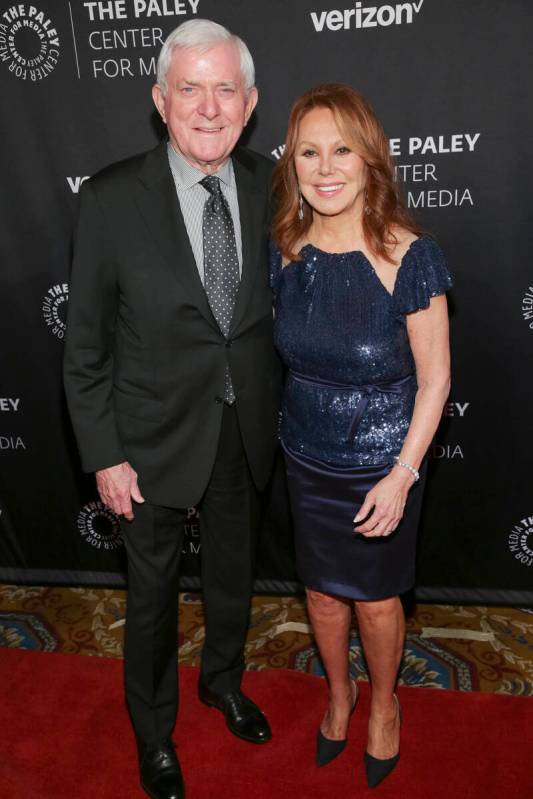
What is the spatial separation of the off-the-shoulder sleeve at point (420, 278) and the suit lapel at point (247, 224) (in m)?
0.41

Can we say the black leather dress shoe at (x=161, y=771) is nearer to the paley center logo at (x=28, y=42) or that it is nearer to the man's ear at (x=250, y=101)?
the man's ear at (x=250, y=101)

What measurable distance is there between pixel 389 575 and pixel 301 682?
0.77m

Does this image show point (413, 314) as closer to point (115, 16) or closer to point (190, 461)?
point (190, 461)

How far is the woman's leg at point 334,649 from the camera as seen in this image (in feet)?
7.93

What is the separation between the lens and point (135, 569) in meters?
2.32

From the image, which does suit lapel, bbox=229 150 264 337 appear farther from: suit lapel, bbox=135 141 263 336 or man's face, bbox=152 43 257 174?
man's face, bbox=152 43 257 174

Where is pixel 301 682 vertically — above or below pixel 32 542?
below

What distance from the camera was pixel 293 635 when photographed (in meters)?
3.12

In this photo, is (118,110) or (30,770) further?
(118,110)

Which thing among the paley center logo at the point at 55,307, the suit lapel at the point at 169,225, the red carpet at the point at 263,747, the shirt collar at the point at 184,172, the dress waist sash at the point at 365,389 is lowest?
the red carpet at the point at 263,747

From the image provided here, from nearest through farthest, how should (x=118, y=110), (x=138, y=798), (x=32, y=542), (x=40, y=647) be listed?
(x=138, y=798), (x=118, y=110), (x=40, y=647), (x=32, y=542)

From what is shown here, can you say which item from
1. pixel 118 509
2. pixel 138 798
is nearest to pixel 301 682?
pixel 138 798

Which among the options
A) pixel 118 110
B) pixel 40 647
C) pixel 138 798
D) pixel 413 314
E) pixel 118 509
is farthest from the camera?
pixel 40 647

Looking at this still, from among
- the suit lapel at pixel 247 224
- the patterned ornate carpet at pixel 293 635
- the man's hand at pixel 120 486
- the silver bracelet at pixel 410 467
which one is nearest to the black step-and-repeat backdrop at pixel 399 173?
the patterned ornate carpet at pixel 293 635
